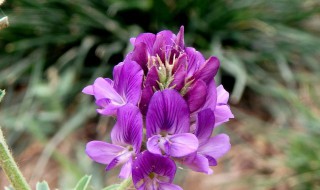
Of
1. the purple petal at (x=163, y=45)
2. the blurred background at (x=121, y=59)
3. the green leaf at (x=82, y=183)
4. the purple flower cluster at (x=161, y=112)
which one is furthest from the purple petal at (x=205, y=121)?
the blurred background at (x=121, y=59)

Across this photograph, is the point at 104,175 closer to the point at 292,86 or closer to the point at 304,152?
the point at 304,152

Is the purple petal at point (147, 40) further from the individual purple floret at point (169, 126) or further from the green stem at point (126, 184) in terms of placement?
the green stem at point (126, 184)

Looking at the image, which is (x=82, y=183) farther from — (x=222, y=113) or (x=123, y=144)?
(x=222, y=113)

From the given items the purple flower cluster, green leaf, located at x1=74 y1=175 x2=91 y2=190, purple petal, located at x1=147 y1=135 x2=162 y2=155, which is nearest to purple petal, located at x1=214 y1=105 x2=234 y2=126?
the purple flower cluster

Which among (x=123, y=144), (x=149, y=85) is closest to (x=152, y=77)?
(x=149, y=85)

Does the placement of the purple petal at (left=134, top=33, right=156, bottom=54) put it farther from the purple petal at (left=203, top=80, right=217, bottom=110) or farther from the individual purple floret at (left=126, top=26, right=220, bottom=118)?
the purple petal at (left=203, top=80, right=217, bottom=110)

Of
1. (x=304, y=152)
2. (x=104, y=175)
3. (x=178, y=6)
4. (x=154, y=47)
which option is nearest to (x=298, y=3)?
(x=178, y=6)
